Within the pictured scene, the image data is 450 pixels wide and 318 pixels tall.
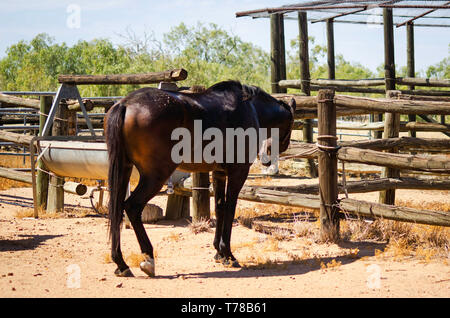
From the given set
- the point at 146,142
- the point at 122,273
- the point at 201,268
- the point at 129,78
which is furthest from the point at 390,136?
the point at 122,273

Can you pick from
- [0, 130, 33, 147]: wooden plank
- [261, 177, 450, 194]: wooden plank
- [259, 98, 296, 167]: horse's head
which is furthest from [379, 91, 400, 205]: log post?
[0, 130, 33, 147]: wooden plank

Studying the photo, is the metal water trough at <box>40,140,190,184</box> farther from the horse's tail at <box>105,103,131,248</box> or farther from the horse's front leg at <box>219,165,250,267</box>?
the horse's tail at <box>105,103,131,248</box>

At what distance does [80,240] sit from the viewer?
6445mm

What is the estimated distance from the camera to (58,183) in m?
8.33

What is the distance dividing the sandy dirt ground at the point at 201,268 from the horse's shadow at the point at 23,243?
0.04ft

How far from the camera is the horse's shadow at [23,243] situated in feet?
18.7

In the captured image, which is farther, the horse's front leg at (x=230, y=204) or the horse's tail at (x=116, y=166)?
the horse's front leg at (x=230, y=204)

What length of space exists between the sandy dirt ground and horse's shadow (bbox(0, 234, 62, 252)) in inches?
0.4

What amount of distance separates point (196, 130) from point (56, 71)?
49230 millimetres

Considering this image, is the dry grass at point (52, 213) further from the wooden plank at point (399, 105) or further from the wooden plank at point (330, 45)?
the wooden plank at point (330, 45)

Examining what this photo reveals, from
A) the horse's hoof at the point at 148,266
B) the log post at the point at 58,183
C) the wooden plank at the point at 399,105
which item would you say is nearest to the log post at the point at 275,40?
the log post at the point at 58,183

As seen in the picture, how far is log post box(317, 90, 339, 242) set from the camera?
611 cm

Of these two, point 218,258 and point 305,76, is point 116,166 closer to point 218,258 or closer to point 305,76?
point 218,258

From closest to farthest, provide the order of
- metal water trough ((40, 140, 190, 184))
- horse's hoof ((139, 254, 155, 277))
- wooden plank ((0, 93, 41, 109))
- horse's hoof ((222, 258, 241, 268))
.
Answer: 1. horse's hoof ((139, 254, 155, 277))
2. horse's hoof ((222, 258, 241, 268))
3. metal water trough ((40, 140, 190, 184))
4. wooden plank ((0, 93, 41, 109))
